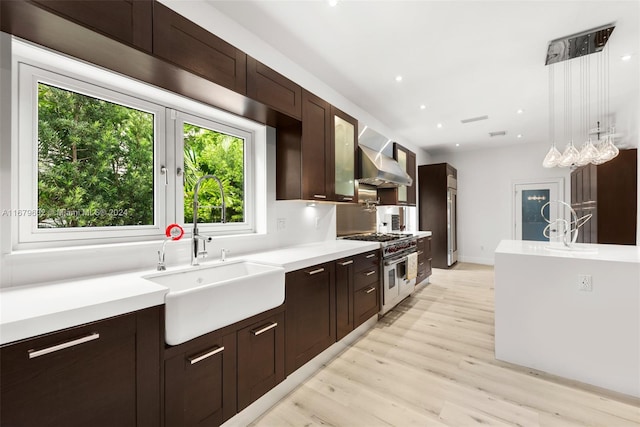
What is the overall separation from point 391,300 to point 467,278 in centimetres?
267

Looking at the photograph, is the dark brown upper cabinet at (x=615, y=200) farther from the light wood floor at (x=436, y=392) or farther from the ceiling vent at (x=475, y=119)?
the light wood floor at (x=436, y=392)

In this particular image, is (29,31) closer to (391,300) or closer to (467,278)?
(391,300)

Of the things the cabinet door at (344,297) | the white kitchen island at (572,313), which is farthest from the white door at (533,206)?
the cabinet door at (344,297)

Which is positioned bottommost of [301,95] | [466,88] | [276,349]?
[276,349]

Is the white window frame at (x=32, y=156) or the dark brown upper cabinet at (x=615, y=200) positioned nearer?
the white window frame at (x=32, y=156)

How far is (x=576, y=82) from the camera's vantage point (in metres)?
3.24

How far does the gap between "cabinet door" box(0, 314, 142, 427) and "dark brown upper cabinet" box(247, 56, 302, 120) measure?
1591 millimetres

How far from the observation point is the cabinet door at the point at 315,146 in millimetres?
2494

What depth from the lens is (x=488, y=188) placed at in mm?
6617

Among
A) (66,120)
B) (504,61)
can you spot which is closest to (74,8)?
(66,120)

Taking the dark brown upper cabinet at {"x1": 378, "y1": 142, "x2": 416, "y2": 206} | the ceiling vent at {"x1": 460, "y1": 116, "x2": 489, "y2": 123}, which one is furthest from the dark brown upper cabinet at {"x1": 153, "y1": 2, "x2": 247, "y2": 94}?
the ceiling vent at {"x1": 460, "y1": 116, "x2": 489, "y2": 123}

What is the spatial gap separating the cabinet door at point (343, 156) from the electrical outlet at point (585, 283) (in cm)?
205

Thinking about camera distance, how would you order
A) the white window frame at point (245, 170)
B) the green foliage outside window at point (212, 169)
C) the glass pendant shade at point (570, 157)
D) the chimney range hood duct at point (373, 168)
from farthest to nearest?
the chimney range hood duct at point (373, 168)
the glass pendant shade at point (570, 157)
the green foliage outside window at point (212, 169)
the white window frame at point (245, 170)

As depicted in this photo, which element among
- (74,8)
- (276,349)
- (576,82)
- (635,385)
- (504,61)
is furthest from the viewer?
(576,82)
